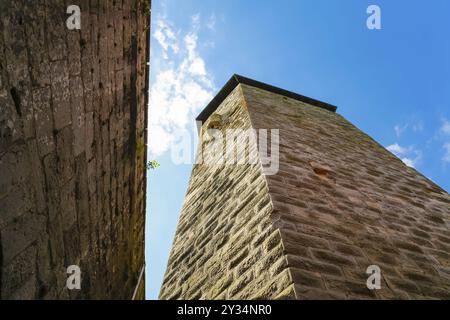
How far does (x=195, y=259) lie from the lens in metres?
3.67

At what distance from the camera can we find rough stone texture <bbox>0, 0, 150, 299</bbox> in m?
1.96

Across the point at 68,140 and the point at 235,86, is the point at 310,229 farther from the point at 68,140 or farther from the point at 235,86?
the point at 235,86

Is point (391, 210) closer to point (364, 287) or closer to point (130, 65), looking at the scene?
point (364, 287)

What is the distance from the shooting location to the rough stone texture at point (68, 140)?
6.43 ft

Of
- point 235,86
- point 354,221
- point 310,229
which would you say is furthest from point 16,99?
point 235,86

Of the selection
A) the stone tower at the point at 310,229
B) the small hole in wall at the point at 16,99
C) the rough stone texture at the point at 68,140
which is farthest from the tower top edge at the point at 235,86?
the small hole in wall at the point at 16,99

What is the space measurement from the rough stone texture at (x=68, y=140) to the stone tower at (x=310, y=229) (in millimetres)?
950

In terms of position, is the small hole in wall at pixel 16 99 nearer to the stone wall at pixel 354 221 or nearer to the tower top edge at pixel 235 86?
the stone wall at pixel 354 221

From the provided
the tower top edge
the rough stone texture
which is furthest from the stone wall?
the tower top edge

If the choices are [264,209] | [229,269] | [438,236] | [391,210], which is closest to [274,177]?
[264,209]

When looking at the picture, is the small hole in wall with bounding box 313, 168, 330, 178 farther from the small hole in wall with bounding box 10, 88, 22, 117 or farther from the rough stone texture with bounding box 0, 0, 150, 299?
the small hole in wall with bounding box 10, 88, 22, 117

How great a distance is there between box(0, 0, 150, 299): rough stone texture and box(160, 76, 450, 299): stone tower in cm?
95

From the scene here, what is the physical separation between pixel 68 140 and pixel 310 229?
6.10 feet
